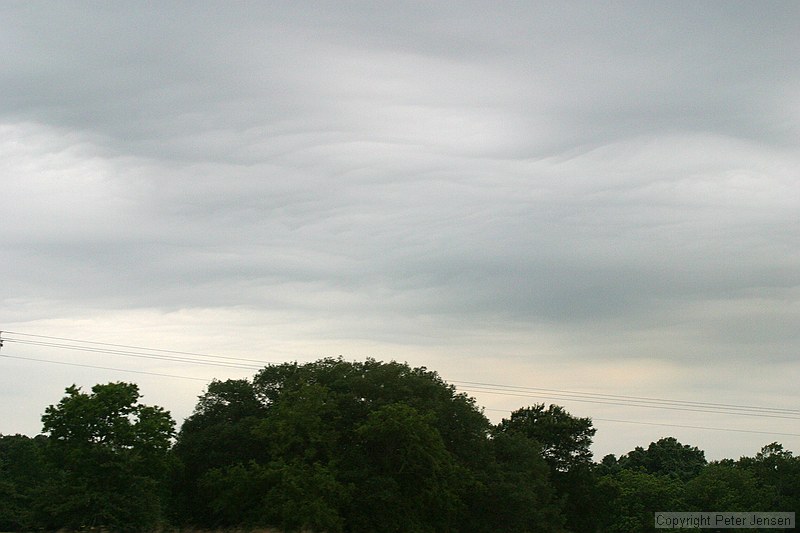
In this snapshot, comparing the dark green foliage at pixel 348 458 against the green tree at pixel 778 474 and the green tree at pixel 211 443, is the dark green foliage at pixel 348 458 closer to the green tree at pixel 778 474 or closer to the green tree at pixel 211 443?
the green tree at pixel 211 443

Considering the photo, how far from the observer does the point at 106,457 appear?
72.5 m

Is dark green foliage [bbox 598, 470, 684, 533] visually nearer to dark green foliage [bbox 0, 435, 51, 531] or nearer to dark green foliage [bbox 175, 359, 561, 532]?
dark green foliage [bbox 175, 359, 561, 532]

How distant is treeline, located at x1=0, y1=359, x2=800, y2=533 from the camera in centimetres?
6938

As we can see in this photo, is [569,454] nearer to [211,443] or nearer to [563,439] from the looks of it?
[563,439]

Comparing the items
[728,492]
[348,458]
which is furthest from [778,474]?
[348,458]

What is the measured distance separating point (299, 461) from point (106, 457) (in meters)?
17.0

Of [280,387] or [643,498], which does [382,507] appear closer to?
[280,387]

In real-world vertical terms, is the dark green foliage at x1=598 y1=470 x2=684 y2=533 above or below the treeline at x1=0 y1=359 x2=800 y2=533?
below

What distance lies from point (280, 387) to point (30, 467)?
4858 centimetres

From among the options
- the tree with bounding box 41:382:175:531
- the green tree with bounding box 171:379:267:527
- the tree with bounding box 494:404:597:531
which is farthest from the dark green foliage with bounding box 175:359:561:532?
the tree with bounding box 494:404:597:531

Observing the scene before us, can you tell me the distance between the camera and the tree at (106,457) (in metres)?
70.4

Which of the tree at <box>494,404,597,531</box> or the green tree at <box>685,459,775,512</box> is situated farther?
the green tree at <box>685,459,775,512</box>

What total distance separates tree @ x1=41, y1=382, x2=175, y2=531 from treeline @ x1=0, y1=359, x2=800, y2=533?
115 mm

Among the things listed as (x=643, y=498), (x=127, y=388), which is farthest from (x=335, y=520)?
(x=643, y=498)
